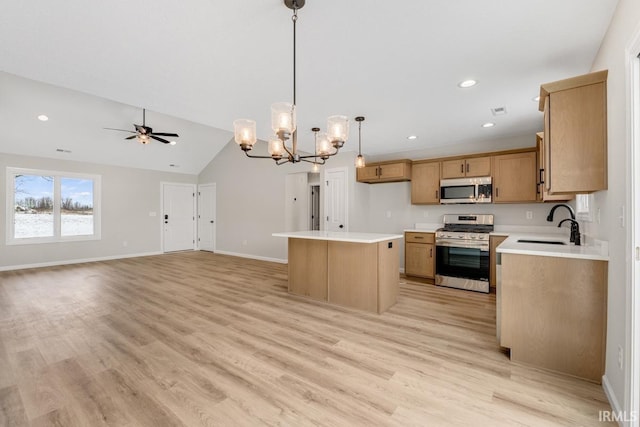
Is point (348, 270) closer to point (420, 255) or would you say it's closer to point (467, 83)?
point (420, 255)

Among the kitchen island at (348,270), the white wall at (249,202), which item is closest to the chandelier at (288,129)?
the kitchen island at (348,270)

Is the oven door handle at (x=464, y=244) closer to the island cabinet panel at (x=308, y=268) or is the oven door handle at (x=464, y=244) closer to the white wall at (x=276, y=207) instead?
the white wall at (x=276, y=207)

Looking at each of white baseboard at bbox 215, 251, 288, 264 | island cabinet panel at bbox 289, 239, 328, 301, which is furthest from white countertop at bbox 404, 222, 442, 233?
white baseboard at bbox 215, 251, 288, 264

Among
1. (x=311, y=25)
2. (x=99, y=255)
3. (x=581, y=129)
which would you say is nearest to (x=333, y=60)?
(x=311, y=25)

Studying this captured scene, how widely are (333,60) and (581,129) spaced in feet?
6.42

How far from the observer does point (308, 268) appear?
3984 millimetres

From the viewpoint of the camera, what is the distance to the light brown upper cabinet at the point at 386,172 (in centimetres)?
514

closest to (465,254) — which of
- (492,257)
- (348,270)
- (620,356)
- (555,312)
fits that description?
(492,257)

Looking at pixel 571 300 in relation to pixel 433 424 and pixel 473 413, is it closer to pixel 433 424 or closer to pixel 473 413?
pixel 473 413

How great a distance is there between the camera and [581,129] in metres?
1.99

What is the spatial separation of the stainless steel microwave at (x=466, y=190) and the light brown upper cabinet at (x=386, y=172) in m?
0.67

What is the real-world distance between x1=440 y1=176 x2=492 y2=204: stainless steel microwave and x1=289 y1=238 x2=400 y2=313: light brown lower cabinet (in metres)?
1.78

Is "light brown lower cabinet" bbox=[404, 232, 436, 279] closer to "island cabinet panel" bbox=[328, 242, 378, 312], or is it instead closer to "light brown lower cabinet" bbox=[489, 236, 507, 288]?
"light brown lower cabinet" bbox=[489, 236, 507, 288]

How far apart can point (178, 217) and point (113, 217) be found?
5.46ft
